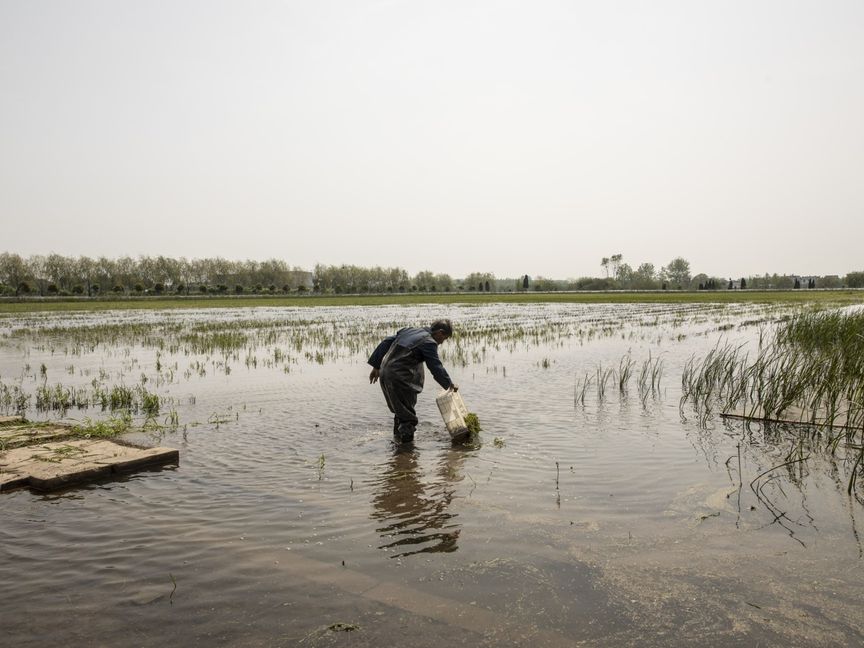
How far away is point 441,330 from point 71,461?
4412 mm

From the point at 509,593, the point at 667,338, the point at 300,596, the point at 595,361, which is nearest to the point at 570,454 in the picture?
the point at 509,593

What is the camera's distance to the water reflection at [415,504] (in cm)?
427

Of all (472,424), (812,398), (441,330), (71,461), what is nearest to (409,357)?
(441,330)

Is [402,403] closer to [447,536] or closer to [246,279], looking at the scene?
[447,536]

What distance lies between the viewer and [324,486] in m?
5.57

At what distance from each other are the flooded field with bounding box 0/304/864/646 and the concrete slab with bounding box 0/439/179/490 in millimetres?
208

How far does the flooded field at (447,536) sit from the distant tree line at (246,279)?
94.3 meters

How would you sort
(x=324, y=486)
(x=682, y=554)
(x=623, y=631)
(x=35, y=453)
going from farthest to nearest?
1. (x=35, y=453)
2. (x=324, y=486)
3. (x=682, y=554)
4. (x=623, y=631)

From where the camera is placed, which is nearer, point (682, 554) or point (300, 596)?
point (300, 596)

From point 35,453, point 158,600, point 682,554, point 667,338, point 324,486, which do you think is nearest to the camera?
point 158,600

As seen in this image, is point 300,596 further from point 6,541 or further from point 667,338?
point 667,338

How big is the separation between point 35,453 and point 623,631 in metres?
6.46

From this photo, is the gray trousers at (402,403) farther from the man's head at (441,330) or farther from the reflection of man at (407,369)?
the man's head at (441,330)

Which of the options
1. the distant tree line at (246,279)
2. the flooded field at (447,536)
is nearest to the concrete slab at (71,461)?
the flooded field at (447,536)
